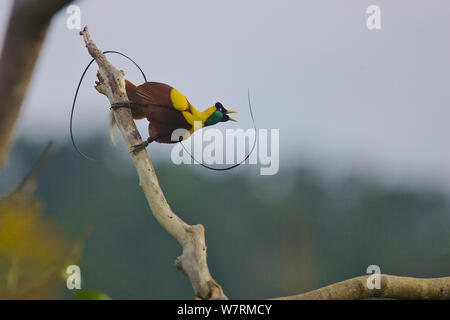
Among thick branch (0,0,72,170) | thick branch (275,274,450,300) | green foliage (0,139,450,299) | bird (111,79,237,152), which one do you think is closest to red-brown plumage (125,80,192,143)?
bird (111,79,237,152)

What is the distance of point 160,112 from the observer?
1.10 metres

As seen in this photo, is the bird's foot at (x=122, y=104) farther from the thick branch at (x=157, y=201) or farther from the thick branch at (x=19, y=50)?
the thick branch at (x=19, y=50)

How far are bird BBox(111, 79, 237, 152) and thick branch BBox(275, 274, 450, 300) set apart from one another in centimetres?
42

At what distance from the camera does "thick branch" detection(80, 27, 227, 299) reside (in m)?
0.93

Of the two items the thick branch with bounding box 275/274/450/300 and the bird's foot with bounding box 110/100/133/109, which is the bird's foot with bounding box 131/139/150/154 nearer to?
the bird's foot with bounding box 110/100/133/109

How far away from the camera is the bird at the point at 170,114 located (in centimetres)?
109

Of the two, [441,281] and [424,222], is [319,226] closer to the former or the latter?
[424,222]

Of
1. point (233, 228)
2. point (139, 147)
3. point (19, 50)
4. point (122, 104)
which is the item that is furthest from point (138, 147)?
point (233, 228)

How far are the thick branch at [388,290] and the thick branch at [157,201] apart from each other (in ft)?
0.78

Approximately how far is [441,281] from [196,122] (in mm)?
694

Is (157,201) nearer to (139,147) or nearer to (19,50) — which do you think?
(139,147)

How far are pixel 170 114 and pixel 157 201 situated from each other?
19cm
